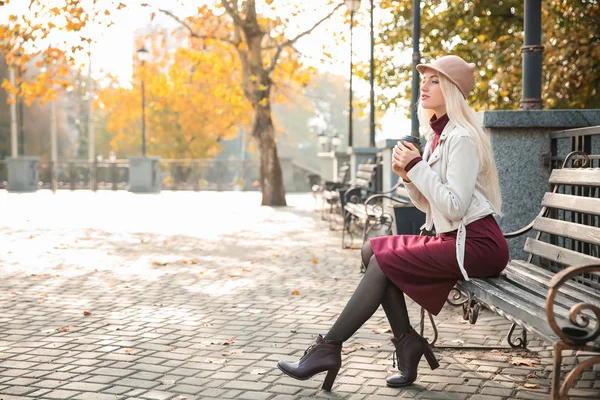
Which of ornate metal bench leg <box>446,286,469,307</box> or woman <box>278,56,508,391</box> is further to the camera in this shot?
ornate metal bench leg <box>446,286,469,307</box>

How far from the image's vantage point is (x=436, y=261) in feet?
13.9

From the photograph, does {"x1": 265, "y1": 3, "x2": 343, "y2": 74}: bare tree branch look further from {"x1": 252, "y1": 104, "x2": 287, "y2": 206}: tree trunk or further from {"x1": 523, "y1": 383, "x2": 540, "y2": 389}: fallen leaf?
{"x1": 523, "y1": 383, "x2": 540, "y2": 389}: fallen leaf

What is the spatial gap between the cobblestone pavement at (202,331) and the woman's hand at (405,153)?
3.88 ft

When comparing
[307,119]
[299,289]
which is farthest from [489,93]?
[307,119]

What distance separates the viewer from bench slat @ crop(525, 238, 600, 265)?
14.7 feet

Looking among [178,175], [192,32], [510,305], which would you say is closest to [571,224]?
[510,305]

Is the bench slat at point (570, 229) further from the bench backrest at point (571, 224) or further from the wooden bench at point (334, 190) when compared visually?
the wooden bench at point (334, 190)

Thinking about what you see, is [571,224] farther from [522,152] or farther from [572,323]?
[522,152]

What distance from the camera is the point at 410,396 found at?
14.1 ft

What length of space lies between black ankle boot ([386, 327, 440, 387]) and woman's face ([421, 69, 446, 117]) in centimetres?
120

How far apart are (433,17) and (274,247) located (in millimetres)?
9258

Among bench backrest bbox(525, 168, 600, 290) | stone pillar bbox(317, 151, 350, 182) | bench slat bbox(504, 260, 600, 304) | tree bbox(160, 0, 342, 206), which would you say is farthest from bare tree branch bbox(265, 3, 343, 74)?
bench slat bbox(504, 260, 600, 304)

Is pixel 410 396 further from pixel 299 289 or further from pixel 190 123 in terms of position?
pixel 190 123

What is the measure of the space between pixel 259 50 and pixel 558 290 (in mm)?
18136
